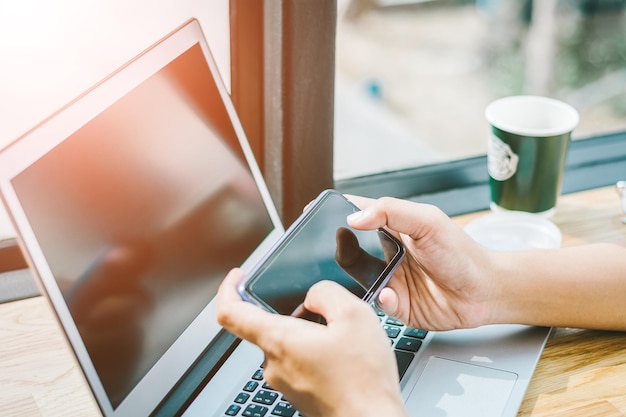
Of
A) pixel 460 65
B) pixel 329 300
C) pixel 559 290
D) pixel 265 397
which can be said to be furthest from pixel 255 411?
pixel 460 65

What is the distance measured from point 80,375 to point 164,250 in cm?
15

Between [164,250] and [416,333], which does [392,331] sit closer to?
[416,333]

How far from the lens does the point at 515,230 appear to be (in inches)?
32.3

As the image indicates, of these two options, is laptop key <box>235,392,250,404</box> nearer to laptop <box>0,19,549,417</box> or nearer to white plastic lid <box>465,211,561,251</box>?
laptop <box>0,19,549,417</box>

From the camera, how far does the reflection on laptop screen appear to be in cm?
47

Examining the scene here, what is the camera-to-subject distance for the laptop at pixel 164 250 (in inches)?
18.4

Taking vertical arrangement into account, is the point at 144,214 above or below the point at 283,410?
above

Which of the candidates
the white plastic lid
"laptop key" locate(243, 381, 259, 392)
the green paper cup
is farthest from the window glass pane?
"laptop key" locate(243, 381, 259, 392)

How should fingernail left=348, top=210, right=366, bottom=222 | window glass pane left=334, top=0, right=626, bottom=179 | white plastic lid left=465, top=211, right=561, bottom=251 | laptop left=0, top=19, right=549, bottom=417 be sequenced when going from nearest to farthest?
laptop left=0, top=19, right=549, bottom=417
fingernail left=348, top=210, right=366, bottom=222
white plastic lid left=465, top=211, right=561, bottom=251
window glass pane left=334, top=0, right=626, bottom=179

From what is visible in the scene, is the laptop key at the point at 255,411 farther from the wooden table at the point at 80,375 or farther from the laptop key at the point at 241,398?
the wooden table at the point at 80,375

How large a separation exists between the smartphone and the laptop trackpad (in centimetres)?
9

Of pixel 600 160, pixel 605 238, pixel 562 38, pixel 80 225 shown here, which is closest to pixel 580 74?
pixel 562 38

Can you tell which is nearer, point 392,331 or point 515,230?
point 392,331

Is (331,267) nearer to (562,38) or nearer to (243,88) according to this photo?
(243,88)
